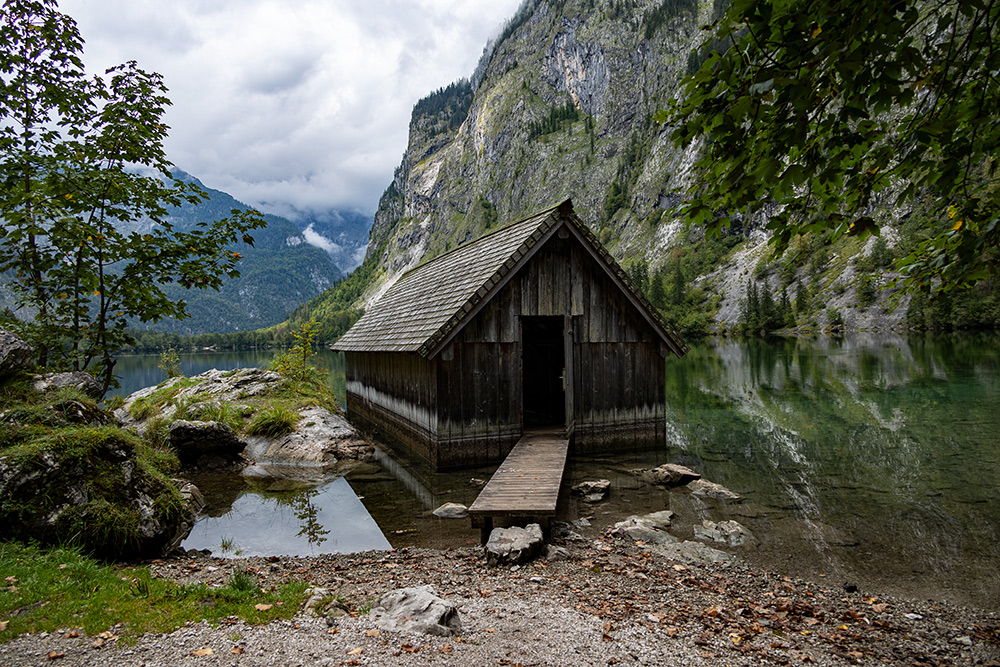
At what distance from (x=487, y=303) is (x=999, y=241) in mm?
9095

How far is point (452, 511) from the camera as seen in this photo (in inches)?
371

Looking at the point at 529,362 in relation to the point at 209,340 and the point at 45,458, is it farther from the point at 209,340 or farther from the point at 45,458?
the point at 209,340

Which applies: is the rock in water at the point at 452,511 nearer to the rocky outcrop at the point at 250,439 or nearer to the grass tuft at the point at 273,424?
the rocky outcrop at the point at 250,439

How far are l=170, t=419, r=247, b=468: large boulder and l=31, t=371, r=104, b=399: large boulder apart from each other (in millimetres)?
4405

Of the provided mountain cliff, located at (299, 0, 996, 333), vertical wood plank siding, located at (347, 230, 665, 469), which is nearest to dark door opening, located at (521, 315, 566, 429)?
vertical wood plank siding, located at (347, 230, 665, 469)

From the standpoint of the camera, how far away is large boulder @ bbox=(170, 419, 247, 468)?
13219mm

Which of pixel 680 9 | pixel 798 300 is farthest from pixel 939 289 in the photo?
pixel 680 9

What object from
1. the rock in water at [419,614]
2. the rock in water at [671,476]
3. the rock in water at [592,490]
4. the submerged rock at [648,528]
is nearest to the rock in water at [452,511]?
the rock in water at [592,490]

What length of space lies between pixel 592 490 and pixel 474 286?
17.1 feet

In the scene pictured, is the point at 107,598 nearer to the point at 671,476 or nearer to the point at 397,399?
the point at 671,476

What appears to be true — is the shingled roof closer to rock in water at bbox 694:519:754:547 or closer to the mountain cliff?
rock in water at bbox 694:519:754:547

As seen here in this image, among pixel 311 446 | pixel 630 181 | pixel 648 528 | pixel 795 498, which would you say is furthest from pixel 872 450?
pixel 630 181

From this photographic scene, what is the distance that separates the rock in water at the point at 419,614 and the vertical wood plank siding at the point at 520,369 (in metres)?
6.83

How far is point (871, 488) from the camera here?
10227 millimetres
